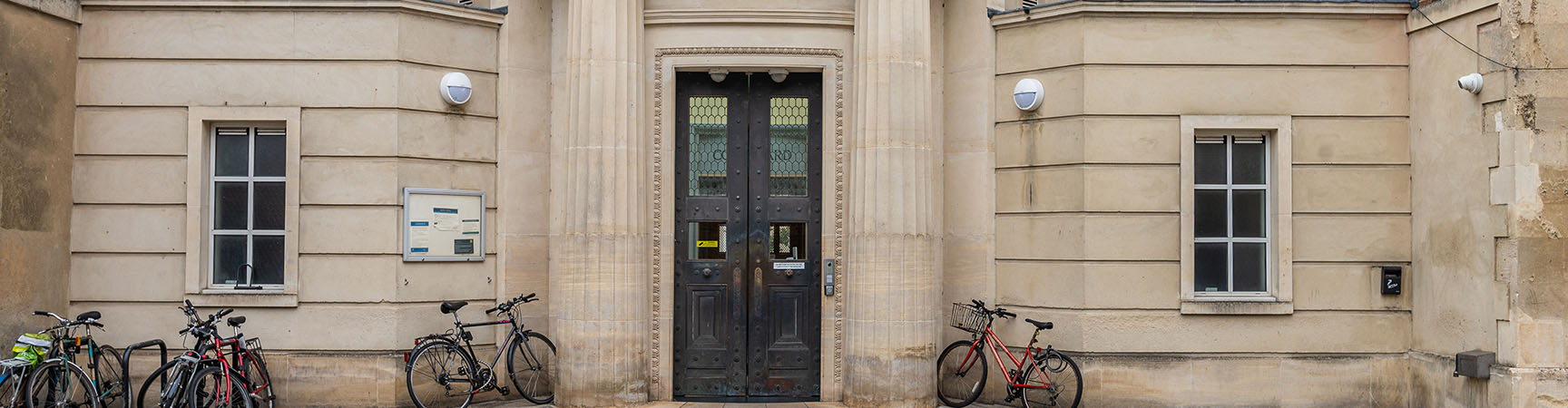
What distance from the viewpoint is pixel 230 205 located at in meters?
10.8

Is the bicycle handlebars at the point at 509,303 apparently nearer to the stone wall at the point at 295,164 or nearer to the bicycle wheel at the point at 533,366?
the bicycle wheel at the point at 533,366

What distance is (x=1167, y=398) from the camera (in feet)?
34.7

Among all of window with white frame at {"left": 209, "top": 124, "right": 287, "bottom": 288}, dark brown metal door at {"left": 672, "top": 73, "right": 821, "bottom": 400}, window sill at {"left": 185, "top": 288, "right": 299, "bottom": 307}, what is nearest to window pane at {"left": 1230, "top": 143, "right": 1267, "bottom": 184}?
dark brown metal door at {"left": 672, "top": 73, "right": 821, "bottom": 400}

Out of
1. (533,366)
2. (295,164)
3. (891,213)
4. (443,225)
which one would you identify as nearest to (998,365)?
(891,213)

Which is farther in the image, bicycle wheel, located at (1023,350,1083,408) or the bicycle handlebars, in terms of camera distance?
the bicycle handlebars

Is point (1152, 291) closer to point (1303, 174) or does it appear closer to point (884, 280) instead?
point (1303, 174)

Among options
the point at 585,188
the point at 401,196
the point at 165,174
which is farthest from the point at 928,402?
the point at 165,174

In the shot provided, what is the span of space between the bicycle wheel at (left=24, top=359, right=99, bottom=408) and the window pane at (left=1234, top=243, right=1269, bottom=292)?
1012 cm

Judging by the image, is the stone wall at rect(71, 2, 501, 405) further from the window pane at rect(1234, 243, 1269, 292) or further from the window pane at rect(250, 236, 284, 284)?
the window pane at rect(1234, 243, 1269, 292)

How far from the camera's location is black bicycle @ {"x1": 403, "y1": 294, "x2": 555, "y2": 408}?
33.8 ft

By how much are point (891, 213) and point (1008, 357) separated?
185cm

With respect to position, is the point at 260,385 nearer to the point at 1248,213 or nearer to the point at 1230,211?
the point at 1230,211

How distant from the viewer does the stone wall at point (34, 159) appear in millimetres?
9789

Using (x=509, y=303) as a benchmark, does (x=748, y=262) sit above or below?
above
